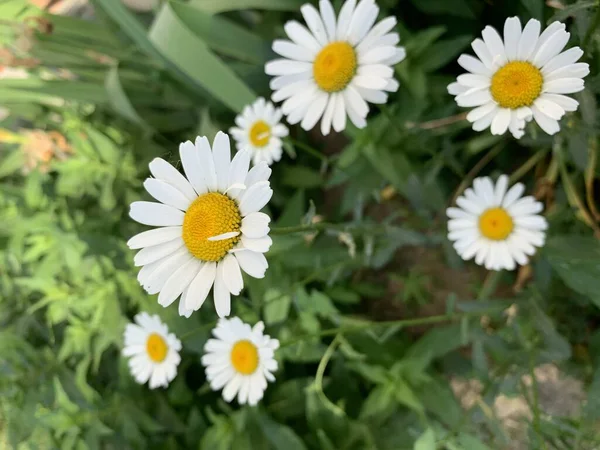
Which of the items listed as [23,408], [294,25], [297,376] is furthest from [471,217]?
[23,408]

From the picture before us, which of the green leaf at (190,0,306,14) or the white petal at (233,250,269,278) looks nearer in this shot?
the white petal at (233,250,269,278)

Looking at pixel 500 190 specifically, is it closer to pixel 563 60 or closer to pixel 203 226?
pixel 563 60

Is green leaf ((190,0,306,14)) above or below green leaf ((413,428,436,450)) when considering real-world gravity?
above

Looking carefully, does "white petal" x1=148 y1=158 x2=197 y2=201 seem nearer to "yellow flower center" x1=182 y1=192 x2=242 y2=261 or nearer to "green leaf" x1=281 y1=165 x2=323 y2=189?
"yellow flower center" x1=182 y1=192 x2=242 y2=261

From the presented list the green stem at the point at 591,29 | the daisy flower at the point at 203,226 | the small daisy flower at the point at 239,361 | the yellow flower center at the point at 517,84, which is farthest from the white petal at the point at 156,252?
the green stem at the point at 591,29

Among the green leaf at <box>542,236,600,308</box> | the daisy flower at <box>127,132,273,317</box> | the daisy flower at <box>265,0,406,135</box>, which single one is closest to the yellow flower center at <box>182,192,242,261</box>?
the daisy flower at <box>127,132,273,317</box>

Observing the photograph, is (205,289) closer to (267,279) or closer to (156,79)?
(267,279)

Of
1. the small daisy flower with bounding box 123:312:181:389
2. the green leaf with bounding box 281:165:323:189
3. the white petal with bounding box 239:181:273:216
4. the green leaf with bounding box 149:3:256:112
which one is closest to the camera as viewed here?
the white petal with bounding box 239:181:273:216

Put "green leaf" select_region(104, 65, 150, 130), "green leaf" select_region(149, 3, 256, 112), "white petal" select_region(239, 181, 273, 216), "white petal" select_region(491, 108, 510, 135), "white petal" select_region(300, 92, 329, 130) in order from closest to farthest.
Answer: "white petal" select_region(239, 181, 273, 216)
"white petal" select_region(491, 108, 510, 135)
"white petal" select_region(300, 92, 329, 130)
"green leaf" select_region(149, 3, 256, 112)
"green leaf" select_region(104, 65, 150, 130)
